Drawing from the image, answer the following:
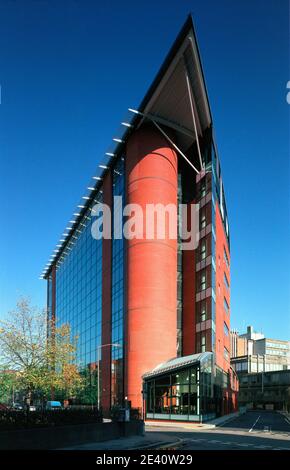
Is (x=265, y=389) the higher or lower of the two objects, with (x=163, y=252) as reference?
lower

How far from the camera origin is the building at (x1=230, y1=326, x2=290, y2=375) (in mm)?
152125

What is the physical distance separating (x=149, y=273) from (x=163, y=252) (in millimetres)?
2974

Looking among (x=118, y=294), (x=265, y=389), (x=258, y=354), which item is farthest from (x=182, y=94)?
(x=258, y=354)

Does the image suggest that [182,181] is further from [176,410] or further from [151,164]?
[176,410]

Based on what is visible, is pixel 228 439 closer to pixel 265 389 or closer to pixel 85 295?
pixel 85 295

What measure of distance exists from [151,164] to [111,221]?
11059 millimetres

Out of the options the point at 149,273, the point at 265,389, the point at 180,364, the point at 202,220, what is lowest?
the point at 265,389

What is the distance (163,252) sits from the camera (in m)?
58.5

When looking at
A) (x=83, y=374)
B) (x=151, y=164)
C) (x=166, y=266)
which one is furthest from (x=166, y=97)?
(x=83, y=374)

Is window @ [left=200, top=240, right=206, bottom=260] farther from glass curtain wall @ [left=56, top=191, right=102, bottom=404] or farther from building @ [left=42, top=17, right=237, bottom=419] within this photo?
glass curtain wall @ [left=56, top=191, right=102, bottom=404]

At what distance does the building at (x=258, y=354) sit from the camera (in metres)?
152

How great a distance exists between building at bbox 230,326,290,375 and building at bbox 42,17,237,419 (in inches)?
3416

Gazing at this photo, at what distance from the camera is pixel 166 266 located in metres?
58.4

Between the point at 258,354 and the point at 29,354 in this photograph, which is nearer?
the point at 29,354
